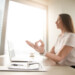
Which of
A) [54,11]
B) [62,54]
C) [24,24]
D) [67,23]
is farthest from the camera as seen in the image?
[54,11]

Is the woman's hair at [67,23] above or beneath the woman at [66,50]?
above

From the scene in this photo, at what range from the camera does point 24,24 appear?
2.97 metres

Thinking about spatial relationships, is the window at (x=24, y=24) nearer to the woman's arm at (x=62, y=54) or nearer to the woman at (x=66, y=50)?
the woman at (x=66, y=50)

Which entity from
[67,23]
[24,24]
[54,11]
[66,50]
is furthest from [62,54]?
[54,11]

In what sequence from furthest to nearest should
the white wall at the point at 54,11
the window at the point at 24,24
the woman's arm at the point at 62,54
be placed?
the white wall at the point at 54,11 → the window at the point at 24,24 → the woman's arm at the point at 62,54

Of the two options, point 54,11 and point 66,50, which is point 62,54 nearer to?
point 66,50

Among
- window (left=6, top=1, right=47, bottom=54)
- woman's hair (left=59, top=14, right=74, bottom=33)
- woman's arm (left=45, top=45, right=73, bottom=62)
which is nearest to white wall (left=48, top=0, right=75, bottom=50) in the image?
window (left=6, top=1, right=47, bottom=54)

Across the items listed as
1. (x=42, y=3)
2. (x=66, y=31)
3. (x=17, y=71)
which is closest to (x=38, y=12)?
(x=42, y=3)

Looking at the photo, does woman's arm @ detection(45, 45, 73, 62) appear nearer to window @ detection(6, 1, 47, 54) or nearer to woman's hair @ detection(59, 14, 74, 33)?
woman's hair @ detection(59, 14, 74, 33)

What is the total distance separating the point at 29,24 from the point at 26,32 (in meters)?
0.21

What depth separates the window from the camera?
280 cm

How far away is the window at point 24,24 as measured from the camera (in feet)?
9.18

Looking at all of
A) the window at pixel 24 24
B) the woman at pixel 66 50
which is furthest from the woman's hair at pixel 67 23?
the window at pixel 24 24

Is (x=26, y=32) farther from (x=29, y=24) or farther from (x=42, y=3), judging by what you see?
(x=42, y=3)
